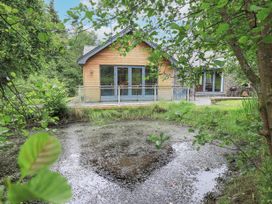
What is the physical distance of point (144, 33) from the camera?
2525mm

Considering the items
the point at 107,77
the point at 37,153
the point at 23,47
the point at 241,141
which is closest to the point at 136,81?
the point at 107,77

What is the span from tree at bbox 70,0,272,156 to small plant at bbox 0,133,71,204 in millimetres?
1094

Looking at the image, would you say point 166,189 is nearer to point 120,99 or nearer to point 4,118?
point 4,118

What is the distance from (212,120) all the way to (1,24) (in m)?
2.19

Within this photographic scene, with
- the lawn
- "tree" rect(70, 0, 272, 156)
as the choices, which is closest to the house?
the lawn

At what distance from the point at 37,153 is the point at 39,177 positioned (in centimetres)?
4

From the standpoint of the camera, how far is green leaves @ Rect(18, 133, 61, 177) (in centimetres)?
30

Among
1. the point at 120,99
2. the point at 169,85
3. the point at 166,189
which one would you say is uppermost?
the point at 169,85

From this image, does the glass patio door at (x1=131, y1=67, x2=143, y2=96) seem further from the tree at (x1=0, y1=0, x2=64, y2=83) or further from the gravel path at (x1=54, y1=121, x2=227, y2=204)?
the tree at (x1=0, y1=0, x2=64, y2=83)

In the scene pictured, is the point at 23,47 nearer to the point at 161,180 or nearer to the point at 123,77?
the point at 161,180

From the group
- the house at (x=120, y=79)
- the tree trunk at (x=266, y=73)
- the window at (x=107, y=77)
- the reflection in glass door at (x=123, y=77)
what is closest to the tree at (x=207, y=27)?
the tree trunk at (x=266, y=73)

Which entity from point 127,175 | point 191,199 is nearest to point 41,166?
point 191,199

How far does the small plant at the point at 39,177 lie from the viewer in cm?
26

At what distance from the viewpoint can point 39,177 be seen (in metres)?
0.28
